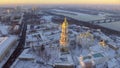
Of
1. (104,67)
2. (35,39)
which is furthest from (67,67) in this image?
(35,39)

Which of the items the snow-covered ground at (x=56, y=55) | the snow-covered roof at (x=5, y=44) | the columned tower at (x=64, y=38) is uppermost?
the columned tower at (x=64, y=38)

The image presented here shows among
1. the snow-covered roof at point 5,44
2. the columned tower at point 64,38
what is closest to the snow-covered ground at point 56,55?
the columned tower at point 64,38

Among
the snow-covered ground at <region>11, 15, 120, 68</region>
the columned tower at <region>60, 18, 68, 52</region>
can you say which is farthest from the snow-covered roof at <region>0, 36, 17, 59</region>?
the columned tower at <region>60, 18, 68, 52</region>

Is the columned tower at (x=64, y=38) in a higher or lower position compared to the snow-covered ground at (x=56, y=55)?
higher

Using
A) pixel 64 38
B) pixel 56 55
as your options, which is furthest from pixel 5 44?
pixel 64 38

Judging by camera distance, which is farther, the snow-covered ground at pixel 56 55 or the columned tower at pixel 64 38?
the columned tower at pixel 64 38

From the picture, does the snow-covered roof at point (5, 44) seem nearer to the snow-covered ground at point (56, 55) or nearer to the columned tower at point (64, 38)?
the snow-covered ground at point (56, 55)

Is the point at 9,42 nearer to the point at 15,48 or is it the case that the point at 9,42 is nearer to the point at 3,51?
the point at 15,48

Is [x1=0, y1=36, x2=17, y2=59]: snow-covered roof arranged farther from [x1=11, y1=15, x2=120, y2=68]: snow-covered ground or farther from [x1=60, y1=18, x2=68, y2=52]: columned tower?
[x1=60, y1=18, x2=68, y2=52]: columned tower

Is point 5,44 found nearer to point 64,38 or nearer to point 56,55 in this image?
point 56,55

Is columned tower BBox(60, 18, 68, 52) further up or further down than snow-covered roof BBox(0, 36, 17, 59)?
further up

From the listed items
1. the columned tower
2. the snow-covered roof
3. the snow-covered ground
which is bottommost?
the snow-covered ground
